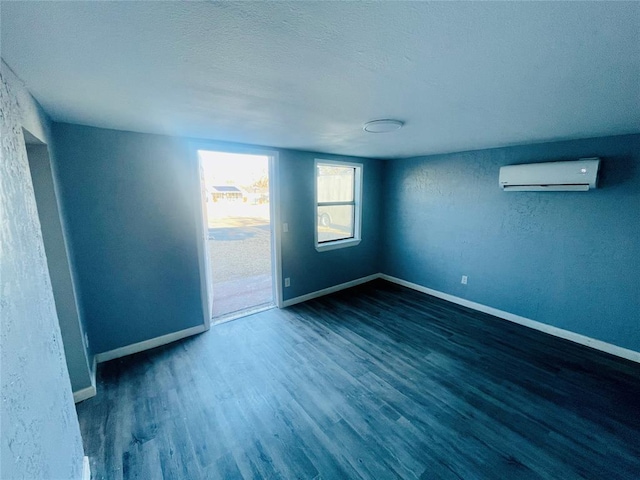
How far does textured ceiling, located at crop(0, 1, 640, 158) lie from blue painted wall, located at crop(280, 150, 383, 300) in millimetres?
1496

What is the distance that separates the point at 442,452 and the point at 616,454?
1042mm

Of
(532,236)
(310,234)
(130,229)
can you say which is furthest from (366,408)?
(532,236)

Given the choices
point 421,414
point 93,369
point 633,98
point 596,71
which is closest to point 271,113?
point 596,71

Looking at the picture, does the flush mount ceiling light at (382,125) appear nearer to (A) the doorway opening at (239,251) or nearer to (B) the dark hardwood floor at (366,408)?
(A) the doorway opening at (239,251)

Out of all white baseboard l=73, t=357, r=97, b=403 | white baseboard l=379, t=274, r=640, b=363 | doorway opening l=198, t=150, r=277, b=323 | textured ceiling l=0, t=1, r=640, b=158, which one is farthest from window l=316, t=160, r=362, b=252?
white baseboard l=73, t=357, r=97, b=403

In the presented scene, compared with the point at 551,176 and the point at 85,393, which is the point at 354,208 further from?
the point at 85,393

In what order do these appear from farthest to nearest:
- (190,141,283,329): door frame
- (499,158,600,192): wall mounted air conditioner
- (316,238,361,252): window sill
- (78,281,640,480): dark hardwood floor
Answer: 1. (316,238,361,252): window sill
2. (190,141,283,329): door frame
3. (499,158,600,192): wall mounted air conditioner
4. (78,281,640,480): dark hardwood floor

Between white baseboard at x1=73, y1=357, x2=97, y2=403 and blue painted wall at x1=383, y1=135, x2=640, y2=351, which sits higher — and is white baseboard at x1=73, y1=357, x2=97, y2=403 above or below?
below

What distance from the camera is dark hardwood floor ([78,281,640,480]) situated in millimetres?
1500

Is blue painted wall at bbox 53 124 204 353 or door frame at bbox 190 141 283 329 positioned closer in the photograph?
blue painted wall at bbox 53 124 204 353

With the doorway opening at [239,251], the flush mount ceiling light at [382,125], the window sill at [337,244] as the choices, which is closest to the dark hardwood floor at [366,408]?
the doorway opening at [239,251]

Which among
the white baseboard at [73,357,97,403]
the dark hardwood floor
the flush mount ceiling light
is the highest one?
the flush mount ceiling light

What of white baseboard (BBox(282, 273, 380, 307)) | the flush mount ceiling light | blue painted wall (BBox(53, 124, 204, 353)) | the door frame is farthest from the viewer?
white baseboard (BBox(282, 273, 380, 307))

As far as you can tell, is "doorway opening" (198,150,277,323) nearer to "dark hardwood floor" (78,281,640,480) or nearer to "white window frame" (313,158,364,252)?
"white window frame" (313,158,364,252)
